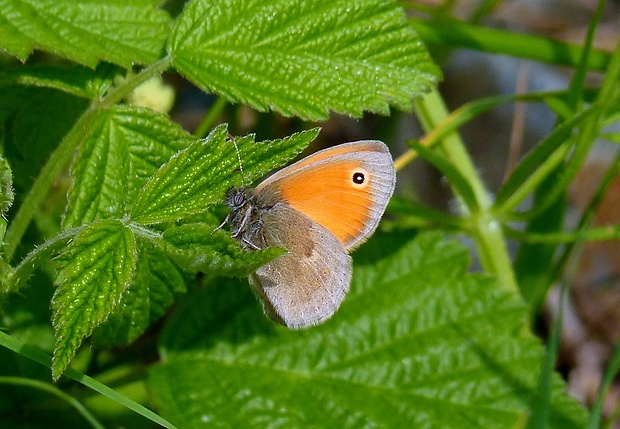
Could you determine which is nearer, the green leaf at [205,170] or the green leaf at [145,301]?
the green leaf at [205,170]

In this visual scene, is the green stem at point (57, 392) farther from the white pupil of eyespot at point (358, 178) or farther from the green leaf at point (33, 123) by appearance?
the white pupil of eyespot at point (358, 178)

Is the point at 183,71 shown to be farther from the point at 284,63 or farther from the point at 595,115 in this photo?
the point at 595,115

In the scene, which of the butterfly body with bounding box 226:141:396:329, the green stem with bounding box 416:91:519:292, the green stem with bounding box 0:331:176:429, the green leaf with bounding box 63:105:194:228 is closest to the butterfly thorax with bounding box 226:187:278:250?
the butterfly body with bounding box 226:141:396:329

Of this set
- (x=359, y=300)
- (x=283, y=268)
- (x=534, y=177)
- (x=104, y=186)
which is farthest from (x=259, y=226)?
(x=534, y=177)

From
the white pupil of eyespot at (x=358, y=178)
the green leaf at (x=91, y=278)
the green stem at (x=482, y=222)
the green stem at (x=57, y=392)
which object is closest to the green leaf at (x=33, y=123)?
the green stem at (x=57, y=392)

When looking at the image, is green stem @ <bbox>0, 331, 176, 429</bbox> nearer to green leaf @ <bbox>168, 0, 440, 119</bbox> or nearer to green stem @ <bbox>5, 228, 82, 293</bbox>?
green stem @ <bbox>5, 228, 82, 293</bbox>
